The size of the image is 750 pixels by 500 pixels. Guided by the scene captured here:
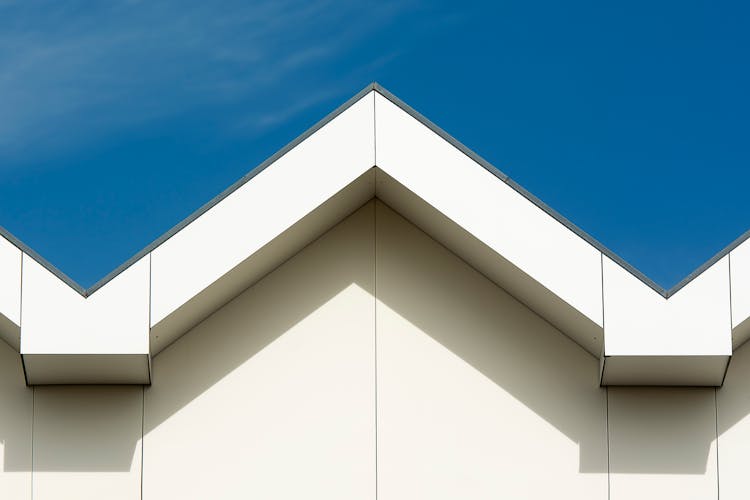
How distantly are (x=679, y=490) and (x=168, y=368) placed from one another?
4785 millimetres

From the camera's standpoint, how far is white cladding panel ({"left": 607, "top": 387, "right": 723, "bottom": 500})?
12.6 m

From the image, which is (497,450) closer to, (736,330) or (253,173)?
(736,330)

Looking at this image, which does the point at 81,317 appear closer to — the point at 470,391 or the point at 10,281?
the point at 10,281

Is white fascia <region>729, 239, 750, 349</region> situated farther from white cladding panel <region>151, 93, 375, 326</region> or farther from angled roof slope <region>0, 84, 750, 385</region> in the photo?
white cladding panel <region>151, 93, 375, 326</region>

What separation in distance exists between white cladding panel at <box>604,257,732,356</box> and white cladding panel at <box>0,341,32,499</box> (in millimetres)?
5288

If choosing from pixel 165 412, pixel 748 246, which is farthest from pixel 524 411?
pixel 165 412

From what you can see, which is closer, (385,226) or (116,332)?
(116,332)

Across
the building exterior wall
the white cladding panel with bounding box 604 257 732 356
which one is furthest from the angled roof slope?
the building exterior wall

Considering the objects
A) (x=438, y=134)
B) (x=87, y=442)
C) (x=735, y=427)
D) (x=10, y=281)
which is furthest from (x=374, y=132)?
(x=735, y=427)

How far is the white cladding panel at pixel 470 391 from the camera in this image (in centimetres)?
1266

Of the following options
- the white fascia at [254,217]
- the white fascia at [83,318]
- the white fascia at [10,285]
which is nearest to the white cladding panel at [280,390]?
the white fascia at [254,217]

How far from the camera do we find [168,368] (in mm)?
12930

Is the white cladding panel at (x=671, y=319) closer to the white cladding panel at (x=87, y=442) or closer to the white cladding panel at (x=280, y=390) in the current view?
the white cladding panel at (x=280, y=390)

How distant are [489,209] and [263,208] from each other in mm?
2001
